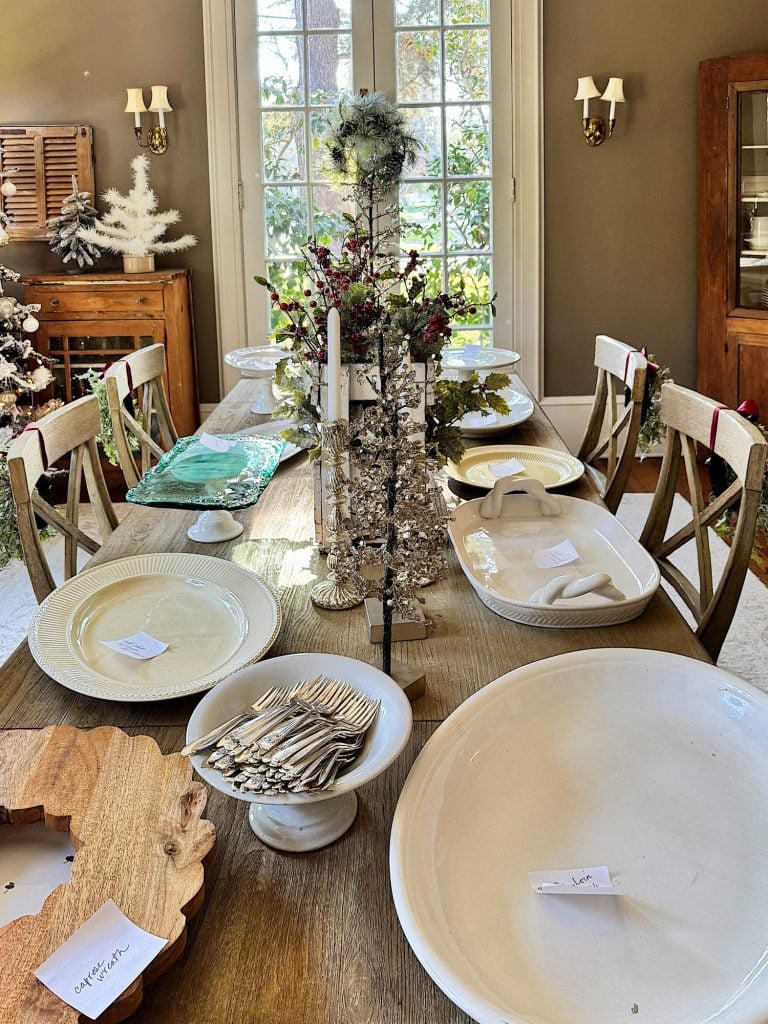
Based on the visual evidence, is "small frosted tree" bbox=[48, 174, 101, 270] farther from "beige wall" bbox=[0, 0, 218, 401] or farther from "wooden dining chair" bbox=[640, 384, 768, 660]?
"wooden dining chair" bbox=[640, 384, 768, 660]

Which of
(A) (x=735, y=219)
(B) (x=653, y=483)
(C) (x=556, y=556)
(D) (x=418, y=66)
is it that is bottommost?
(B) (x=653, y=483)

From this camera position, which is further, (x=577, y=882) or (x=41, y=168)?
(x=41, y=168)

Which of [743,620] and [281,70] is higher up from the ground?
[281,70]

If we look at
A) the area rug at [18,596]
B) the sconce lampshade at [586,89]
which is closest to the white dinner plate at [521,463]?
the area rug at [18,596]

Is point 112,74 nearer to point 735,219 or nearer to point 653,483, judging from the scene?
point 735,219

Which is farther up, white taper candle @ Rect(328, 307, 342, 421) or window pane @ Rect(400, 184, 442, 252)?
window pane @ Rect(400, 184, 442, 252)

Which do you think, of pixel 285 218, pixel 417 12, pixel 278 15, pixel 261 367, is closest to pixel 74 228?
pixel 285 218

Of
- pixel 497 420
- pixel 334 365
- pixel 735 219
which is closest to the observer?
pixel 334 365

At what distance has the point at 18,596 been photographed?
140 inches

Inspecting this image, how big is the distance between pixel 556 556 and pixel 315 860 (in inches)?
34.5

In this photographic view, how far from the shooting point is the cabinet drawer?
4.33m

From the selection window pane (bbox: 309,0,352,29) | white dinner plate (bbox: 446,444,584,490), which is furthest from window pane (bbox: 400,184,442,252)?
white dinner plate (bbox: 446,444,584,490)

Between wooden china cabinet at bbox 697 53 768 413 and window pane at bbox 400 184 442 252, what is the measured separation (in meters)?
1.22

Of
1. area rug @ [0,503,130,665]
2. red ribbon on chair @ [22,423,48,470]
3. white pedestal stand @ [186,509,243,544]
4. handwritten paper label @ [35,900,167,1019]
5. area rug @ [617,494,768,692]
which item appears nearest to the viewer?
handwritten paper label @ [35,900,167,1019]
